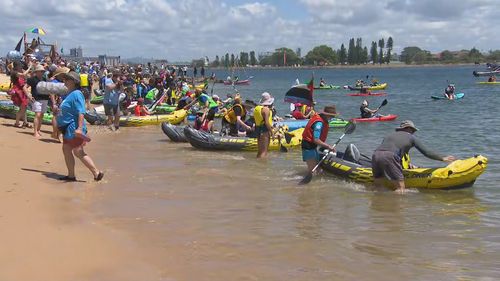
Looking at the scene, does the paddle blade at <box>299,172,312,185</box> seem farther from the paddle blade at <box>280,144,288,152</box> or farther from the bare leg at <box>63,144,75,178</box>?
the paddle blade at <box>280,144,288,152</box>

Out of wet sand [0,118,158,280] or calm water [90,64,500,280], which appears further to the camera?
calm water [90,64,500,280]

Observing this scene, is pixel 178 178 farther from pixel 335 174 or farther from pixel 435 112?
pixel 435 112

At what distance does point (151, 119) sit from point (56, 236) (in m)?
13.3

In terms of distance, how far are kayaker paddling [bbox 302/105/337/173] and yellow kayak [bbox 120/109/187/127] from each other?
989cm

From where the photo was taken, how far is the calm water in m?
5.13

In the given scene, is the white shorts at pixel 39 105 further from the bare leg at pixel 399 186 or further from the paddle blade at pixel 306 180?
the bare leg at pixel 399 186

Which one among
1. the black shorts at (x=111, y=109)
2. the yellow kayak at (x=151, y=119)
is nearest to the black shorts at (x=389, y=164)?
the black shorts at (x=111, y=109)

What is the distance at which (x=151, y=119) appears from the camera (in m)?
18.5

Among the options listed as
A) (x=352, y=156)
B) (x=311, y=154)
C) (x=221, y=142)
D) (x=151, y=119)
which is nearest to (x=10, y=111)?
(x=151, y=119)

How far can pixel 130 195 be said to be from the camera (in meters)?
7.82

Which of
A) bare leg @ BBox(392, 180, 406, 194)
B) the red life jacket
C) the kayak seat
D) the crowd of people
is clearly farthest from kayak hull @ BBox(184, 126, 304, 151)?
bare leg @ BBox(392, 180, 406, 194)

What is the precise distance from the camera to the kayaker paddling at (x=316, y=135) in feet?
30.0

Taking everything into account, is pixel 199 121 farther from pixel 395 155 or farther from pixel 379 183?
pixel 395 155

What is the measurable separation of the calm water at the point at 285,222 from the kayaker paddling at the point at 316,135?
0.47 m
